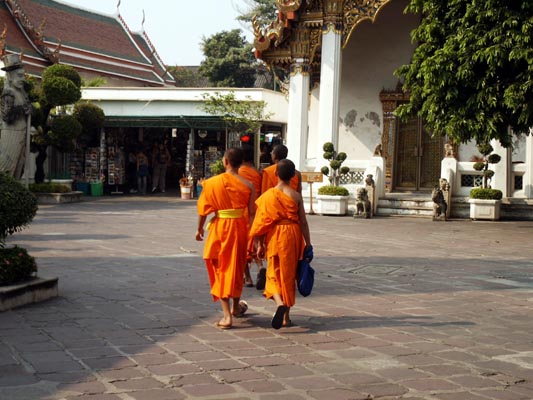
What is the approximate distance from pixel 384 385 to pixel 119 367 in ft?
5.65

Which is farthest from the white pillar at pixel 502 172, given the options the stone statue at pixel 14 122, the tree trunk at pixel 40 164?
the tree trunk at pixel 40 164


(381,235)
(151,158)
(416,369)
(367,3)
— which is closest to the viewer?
(416,369)

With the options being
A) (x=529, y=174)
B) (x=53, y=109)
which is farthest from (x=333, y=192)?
(x=53, y=109)

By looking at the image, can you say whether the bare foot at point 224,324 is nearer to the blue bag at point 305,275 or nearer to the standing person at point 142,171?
the blue bag at point 305,275

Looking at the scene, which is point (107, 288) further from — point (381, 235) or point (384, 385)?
point (381, 235)

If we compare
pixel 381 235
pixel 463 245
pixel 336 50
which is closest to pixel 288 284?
pixel 463 245

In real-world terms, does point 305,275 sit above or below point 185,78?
below

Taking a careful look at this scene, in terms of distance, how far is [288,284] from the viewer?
6359 mm

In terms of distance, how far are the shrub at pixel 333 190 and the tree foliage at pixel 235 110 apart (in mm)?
7044

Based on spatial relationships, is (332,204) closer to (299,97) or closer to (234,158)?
(299,97)

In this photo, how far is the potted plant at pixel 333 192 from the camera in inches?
719

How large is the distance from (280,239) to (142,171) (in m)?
21.2

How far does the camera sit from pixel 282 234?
6.46m

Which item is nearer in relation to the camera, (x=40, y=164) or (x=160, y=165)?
(x=40, y=164)
